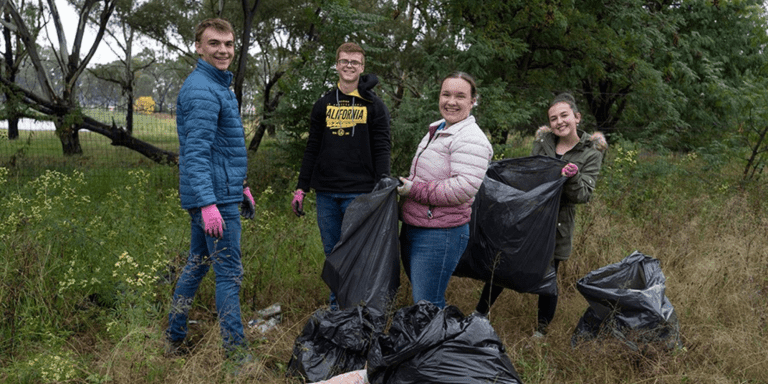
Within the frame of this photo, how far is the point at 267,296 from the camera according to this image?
3492mm

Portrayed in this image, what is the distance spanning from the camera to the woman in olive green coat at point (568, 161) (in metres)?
2.84

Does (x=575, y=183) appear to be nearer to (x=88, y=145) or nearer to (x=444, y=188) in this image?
(x=444, y=188)

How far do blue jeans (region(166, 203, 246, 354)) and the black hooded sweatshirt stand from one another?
0.65 meters

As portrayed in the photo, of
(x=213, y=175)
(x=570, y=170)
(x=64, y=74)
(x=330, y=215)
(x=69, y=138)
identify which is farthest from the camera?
(x=64, y=74)

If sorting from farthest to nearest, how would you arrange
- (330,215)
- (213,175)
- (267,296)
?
(267,296) → (330,215) → (213,175)

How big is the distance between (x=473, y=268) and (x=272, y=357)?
121 centimetres

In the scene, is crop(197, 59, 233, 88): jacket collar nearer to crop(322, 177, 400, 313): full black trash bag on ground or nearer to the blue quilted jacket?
the blue quilted jacket

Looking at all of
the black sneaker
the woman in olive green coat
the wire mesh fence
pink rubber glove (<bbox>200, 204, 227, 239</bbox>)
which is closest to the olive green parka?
the woman in olive green coat

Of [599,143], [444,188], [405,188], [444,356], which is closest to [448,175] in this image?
[444,188]

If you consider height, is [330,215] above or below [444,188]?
below

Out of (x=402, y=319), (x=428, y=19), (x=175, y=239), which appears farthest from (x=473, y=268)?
(x=428, y=19)

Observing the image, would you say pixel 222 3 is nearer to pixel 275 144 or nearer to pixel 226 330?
pixel 275 144

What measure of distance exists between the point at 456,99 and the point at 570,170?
810 millimetres

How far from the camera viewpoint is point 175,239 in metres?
3.69
